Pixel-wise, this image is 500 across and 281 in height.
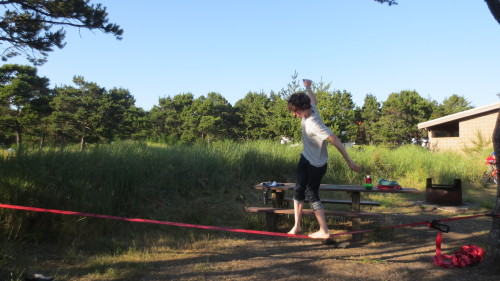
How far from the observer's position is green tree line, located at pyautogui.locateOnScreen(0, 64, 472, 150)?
2492 cm

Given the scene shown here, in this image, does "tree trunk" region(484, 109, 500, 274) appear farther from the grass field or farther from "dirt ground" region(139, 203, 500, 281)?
the grass field

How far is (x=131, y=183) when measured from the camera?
5.95m

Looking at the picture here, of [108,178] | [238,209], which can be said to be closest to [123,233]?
[108,178]

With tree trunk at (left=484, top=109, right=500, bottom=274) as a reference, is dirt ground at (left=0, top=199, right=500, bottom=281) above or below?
below

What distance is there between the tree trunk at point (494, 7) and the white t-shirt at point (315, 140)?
2280 mm

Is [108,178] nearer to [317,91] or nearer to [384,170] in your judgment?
[384,170]

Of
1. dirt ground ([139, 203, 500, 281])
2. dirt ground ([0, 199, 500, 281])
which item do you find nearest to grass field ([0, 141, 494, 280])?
dirt ground ([0, 199, 500, 281])

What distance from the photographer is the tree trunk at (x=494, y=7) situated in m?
3.90

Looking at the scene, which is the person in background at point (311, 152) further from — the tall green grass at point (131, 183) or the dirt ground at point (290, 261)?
the tall green grass at point (131, 183)

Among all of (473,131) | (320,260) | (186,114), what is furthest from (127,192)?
(186,114)

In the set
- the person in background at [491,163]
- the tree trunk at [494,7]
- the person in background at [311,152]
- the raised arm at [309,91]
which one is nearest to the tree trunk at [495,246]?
the tree trunk at [494,7]

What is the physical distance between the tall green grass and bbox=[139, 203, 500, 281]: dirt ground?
1.42 meters

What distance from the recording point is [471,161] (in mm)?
14141

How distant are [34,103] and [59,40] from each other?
29.8 metres
